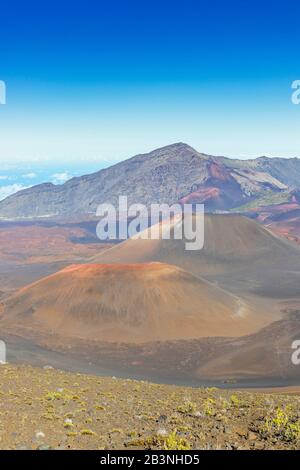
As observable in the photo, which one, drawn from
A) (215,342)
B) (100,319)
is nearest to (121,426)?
(215,342)

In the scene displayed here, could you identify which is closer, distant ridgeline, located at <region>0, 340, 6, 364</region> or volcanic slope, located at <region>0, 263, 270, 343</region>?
distant ridgeline, located at <region>0, 340, 6, 364</region>

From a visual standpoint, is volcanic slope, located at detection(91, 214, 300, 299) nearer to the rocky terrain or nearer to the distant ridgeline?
the distant ridgeline

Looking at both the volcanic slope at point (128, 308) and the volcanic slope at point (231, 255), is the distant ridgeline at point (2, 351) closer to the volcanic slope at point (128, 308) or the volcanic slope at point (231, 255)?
the volcanic slope at point (128, 308)

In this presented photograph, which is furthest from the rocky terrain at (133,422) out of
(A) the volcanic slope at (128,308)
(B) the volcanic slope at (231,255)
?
(B) the volcanic slope at (231,255)

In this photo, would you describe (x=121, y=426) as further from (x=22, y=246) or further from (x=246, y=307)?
(x=22, y=246)

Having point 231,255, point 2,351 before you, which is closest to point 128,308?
point 2,351

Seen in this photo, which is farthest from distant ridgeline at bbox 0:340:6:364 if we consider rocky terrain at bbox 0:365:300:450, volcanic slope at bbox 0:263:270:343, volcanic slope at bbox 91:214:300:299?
volcanic slope at bbox 91:214:300:299
